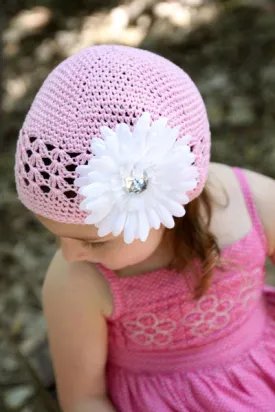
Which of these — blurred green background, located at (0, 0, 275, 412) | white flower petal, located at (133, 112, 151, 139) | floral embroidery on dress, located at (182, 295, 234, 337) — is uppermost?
white flower petal, located at (133, 112, 151, 139)

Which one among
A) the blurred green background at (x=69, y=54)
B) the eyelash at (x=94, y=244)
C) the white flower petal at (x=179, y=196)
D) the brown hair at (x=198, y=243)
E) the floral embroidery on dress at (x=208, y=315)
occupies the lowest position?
the blurred green background at (x=69, y=54)

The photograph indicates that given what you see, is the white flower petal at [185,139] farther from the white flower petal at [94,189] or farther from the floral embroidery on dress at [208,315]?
the floral embroidery on dress at [208,315]

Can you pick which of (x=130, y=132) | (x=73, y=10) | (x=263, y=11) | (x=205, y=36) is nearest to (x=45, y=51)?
(x=73, y=10)

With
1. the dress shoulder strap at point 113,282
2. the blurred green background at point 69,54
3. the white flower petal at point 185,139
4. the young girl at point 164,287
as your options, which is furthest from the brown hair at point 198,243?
the blurred green background at point 69,54

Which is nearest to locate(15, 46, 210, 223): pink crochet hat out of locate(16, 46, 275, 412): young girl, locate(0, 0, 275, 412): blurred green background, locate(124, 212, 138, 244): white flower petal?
locate(16, 46, 275, 412): young girl

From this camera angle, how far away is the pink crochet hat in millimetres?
895

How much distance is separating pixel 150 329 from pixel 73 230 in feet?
0.99

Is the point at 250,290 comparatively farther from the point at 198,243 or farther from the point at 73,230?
the point at 73,230

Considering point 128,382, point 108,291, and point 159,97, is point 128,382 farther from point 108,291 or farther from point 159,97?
point 159,97

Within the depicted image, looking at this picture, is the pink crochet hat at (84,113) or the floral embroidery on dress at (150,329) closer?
the pink crochet hat at (84,113)

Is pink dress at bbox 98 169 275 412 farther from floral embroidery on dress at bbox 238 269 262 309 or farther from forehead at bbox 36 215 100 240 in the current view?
forehead at bbox 36 215 100 240

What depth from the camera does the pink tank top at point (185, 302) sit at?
45.8 inches

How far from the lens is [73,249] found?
1.02m

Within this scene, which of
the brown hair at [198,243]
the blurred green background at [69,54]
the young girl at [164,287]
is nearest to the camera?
the young girl at [164,287]
